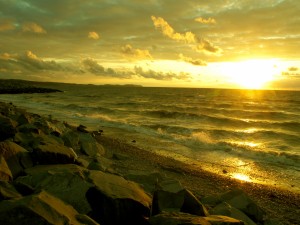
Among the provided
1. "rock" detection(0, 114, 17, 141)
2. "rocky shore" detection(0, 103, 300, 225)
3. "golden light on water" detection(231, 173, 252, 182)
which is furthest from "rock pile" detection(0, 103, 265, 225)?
"golden light on water" detection(231, 173, 252, 182)

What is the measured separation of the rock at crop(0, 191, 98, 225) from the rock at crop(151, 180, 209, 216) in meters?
1.55

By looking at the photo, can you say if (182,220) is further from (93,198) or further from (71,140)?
(71,140)

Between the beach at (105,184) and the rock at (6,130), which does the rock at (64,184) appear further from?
the rock at (6,130)

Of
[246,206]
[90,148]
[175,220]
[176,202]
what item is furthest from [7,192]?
[90,148]

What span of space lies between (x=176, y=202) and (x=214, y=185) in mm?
4677

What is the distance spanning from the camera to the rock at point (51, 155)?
597 cm

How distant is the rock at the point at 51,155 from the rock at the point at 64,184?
65 centimetres

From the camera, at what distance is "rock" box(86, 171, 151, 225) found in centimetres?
412

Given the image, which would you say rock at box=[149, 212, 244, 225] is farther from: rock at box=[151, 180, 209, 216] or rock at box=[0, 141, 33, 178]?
rock at box=[0, 141, 33, 178]

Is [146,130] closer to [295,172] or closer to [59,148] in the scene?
[295,172]

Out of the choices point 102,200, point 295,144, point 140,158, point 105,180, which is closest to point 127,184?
point 105,180

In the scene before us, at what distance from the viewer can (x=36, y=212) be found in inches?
125

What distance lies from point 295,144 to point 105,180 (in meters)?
17.1

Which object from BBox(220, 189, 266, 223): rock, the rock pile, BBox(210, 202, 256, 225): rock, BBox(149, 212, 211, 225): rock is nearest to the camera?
the rock pile
